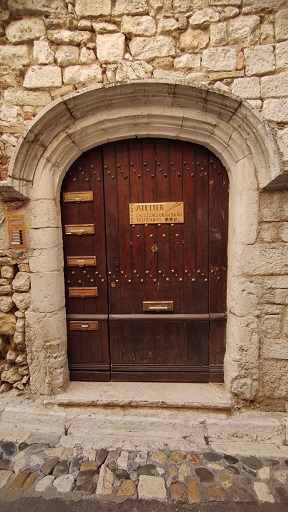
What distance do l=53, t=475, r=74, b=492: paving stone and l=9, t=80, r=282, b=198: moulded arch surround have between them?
2.20m

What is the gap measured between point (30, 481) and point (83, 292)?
4.73 feet

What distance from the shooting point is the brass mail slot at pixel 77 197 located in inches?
95.6

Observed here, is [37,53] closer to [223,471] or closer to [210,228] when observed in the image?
[210,228]

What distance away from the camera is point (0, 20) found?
2.12 metres

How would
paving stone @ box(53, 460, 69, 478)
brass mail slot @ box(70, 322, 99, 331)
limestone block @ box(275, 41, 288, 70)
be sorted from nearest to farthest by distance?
paving stone @ box(53, 460, 69, 478), limestone block @ box(275, 41, 288, 70), brass mail slot @ box(70, 322, 99, 331)

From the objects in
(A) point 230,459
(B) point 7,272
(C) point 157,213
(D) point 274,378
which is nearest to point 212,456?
(A) point 230,459

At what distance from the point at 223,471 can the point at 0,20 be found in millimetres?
3927

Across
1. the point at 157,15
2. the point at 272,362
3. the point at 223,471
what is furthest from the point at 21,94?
the point at 223,471

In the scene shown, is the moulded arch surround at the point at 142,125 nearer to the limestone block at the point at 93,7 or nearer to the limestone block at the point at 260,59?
the limestone block at the point at 260,59

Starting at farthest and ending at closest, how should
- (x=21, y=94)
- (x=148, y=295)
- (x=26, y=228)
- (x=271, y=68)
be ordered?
(x=148, y=295) → (x=26, y=228) → (x=21, y=94) → (x=271, y=68)

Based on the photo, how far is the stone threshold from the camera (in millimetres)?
2309

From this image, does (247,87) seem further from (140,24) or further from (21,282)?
(21,282)

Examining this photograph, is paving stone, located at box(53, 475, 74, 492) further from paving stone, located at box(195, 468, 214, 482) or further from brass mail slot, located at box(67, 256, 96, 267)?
brass mail slot, located at box(67, 256, 96, 267)

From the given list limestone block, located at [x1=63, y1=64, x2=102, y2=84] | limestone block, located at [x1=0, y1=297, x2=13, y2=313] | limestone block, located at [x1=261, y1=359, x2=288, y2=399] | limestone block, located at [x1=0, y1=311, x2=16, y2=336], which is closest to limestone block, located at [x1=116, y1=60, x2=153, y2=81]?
limestone block, located at [x1=63, y1=64, x2=102, y2=84]
